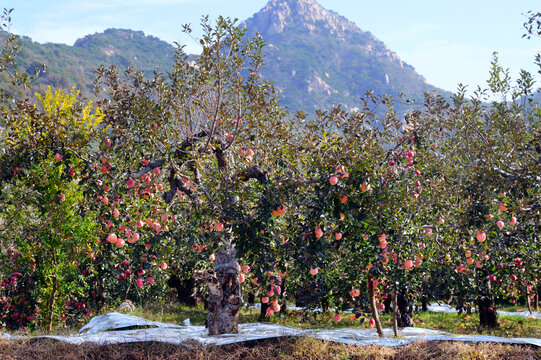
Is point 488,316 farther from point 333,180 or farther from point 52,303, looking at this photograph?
point 52,303

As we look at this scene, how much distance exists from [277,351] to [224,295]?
168 cm

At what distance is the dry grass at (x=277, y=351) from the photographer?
7023mm

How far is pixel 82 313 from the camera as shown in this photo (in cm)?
1427

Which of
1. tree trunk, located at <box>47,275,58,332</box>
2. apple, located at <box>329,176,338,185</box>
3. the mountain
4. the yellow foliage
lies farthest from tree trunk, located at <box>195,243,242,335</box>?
the mountain

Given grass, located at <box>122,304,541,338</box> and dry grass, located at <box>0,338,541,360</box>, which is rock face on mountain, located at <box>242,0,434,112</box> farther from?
dry grass, located at <box>0,338,541,360</box>

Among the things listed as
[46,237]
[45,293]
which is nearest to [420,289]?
[46,237]

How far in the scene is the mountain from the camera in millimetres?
97312

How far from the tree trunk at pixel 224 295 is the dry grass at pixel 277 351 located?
1046mm

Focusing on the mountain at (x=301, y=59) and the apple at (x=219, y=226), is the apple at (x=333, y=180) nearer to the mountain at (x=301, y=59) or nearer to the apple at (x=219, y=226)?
the apple at (x=219, y=226)

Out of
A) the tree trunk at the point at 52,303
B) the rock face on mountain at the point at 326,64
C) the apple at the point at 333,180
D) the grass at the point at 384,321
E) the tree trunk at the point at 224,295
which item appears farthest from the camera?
the rock face on mountain at the point at 326,64

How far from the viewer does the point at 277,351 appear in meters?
7.36

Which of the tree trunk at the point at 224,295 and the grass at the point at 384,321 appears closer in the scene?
the tree trunk at the point at 224,295

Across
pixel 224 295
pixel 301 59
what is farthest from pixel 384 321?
pixel 301 59

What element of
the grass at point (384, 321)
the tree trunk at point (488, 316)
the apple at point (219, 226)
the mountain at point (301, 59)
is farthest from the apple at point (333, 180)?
the mountain at point (301, 59)
